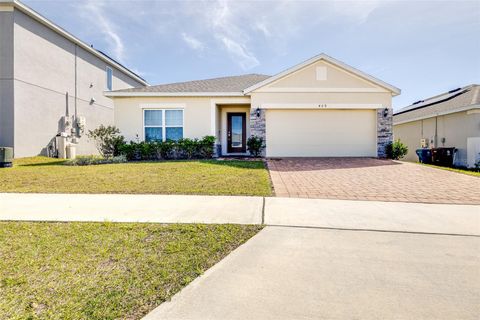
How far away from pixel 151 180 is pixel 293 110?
854 cm

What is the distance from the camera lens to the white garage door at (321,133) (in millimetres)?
13523

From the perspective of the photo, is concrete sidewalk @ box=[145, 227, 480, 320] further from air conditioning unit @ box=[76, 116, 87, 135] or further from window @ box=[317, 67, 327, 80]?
air conditioning unit @ box=[76, 116, 87, 135]

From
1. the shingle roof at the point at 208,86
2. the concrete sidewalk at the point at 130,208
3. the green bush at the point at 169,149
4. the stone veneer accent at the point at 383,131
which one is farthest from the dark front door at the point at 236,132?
the concrete sidewalk at the point at 130,208

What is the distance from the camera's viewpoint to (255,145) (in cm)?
1313

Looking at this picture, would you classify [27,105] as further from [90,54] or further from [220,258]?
[220,258]

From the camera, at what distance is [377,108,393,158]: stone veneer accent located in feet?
43.5

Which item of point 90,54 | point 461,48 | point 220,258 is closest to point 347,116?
point 461,48

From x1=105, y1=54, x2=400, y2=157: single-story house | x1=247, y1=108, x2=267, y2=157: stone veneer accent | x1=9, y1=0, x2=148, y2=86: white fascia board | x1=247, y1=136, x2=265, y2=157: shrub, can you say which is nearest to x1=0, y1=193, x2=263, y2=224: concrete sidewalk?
x1=247, y1=136, x2=265, y2=157: shrub

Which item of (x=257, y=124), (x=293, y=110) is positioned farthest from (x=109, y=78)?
(x=293, y=110)

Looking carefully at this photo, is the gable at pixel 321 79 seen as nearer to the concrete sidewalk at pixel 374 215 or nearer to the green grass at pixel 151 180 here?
the green grass at pixel 151 180

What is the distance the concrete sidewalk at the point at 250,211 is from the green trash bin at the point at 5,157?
20.9 ft

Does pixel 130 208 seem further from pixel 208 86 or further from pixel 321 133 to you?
pixel 321 133

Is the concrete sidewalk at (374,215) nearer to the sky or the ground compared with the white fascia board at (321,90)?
nearer to the ground

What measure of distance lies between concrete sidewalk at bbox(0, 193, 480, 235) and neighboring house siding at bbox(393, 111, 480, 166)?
11.4 meters
